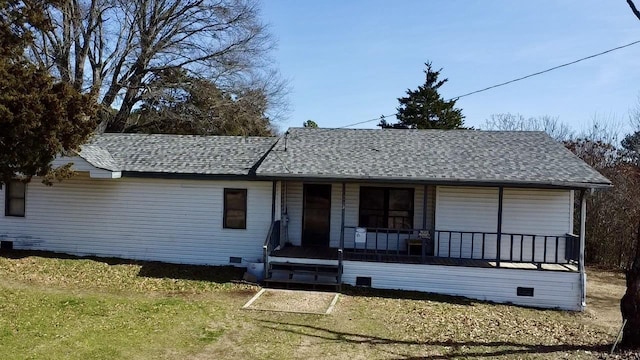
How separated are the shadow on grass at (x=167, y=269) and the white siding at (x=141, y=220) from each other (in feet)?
1.01

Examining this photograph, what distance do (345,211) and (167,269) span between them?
18.6 feet

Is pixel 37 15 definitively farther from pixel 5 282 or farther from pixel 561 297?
pixel 561 297

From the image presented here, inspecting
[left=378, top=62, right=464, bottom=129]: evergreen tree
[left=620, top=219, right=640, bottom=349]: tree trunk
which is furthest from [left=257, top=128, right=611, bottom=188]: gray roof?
[left=378, top=62, right=464, bottom=129]: evergreen tree

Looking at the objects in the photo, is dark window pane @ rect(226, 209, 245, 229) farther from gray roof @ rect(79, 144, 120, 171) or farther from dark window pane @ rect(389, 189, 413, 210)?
dark window pane @ rect(389, 189, 413, 210)

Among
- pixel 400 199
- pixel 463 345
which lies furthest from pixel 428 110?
pixel 463 345

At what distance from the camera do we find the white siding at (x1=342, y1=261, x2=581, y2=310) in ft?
41.3

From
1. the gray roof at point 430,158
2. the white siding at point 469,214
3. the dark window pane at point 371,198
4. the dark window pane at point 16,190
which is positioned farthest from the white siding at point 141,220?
the white siding at point 469,214

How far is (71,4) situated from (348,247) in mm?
23325

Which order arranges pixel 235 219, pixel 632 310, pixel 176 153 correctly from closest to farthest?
pixel 632 310 → pixel 235 219 → pixel 176 153

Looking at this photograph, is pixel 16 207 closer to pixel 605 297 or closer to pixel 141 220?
pixel 141 220

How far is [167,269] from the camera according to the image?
1437 centimetres

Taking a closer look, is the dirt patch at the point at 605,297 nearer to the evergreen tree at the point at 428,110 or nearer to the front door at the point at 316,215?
the front door at the point at 316,215

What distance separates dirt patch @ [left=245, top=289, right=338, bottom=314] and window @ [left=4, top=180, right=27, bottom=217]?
934 cm

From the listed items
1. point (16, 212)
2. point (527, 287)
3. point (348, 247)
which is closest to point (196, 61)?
point (16, 212)
